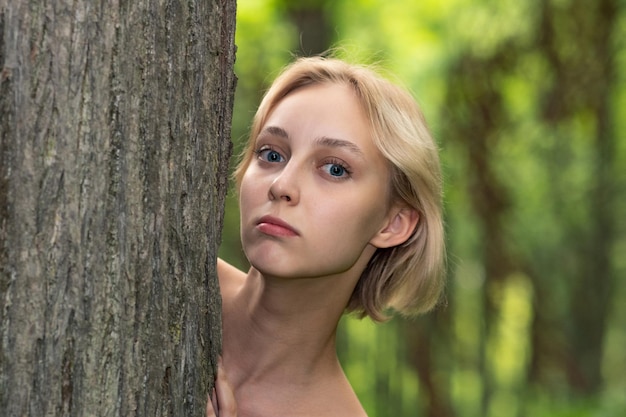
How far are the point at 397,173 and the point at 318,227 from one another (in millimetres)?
418

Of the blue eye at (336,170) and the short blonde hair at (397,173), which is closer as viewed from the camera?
the blue eye at (336,170)

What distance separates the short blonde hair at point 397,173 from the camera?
10.2 ft

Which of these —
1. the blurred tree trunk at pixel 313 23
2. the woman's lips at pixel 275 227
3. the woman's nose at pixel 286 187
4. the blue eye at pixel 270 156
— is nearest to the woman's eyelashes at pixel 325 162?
the blue eye at pixel 270 156

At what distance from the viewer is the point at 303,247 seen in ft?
9.41

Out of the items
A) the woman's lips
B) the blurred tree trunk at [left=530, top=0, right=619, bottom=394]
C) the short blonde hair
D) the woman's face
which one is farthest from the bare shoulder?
the blurred tree trunk at [left=530, top=0, right=619, bottom=394]

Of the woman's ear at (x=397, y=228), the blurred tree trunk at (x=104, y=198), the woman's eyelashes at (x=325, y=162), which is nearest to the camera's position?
the blurred tree trunk at (x=104, y=198)

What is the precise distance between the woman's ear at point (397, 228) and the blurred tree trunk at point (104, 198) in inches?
40.8

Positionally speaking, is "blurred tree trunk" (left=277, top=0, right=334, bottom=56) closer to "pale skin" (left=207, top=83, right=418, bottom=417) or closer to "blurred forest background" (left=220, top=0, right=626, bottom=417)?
"blurred forest background" (left=220, top=0, right=626, bottom=417)

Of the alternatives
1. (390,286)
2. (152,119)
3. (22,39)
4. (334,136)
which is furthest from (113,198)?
(390,286)

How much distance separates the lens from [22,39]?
6.21ft

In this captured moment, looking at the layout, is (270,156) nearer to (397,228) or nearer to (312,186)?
(312,186)

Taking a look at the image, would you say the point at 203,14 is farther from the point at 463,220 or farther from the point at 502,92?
the point at 463,220

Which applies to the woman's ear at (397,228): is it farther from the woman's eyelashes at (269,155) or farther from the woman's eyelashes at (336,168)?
the woman's eyelashes at (269,155)

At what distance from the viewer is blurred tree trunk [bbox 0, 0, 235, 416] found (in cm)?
191
